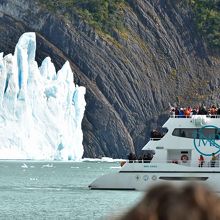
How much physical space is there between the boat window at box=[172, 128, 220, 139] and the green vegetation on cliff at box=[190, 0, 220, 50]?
13918 centimetres

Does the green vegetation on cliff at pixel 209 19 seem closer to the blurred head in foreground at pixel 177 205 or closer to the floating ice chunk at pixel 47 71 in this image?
the floating ice chunk at pixel 47 71

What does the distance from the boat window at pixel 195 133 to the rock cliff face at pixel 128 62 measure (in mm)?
100269

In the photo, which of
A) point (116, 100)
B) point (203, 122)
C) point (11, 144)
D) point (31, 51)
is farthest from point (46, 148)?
point (203, 122)

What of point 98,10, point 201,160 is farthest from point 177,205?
point 98,10

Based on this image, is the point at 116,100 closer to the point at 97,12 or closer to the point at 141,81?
the point at 141,81

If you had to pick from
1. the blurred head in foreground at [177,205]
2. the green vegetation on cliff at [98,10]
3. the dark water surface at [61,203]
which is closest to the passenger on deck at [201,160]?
the dark water surface at [61,203]

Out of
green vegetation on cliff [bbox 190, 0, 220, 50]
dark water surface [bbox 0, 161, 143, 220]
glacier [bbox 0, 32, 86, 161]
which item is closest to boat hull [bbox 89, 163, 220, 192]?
dark water surface [bbox 0, 161, 143, 220]

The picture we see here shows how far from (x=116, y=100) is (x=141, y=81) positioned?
9.68 metres

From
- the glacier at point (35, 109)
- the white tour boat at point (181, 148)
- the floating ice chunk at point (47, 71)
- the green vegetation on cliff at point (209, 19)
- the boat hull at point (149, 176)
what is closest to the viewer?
the boat hull at point (149, 176)

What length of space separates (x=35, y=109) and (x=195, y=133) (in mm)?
64714

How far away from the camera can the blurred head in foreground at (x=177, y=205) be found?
8.97 feet

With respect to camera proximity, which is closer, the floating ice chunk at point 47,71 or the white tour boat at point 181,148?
the white tour boat at point 181,148

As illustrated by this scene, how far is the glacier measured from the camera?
10538cm

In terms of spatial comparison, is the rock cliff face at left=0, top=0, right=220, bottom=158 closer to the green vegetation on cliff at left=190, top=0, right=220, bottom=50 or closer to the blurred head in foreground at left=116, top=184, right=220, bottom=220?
the green vegetation on cliff at left=190, top=0, right=220, bottom=50
